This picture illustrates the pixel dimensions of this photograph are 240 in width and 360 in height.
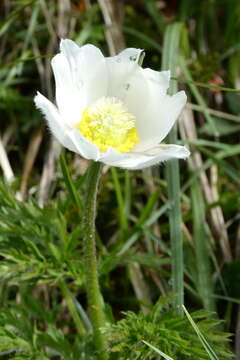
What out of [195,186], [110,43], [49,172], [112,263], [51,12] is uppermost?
[51,12]

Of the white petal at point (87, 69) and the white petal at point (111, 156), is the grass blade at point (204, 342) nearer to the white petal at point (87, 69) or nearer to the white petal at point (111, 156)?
the white petal at point (111, 156)

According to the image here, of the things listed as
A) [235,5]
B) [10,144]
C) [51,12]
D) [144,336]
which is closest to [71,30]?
[51,12]

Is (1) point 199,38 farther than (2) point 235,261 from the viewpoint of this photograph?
Yes

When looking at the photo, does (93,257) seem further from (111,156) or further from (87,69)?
(87,69)

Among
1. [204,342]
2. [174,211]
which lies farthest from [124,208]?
[204,342]

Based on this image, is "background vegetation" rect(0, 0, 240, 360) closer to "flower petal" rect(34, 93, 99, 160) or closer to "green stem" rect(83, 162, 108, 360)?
"green stem" rect(83, 162, 108, 360)

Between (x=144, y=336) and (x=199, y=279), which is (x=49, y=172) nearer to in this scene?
(x=199, y=279)

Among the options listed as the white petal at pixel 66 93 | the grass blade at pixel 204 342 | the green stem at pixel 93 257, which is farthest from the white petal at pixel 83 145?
the grass blade at pixel 204 342

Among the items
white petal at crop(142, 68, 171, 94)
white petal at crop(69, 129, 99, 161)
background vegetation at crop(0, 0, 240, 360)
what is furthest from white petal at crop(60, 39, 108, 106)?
white petal at crop(69, 129, 99, 161)
